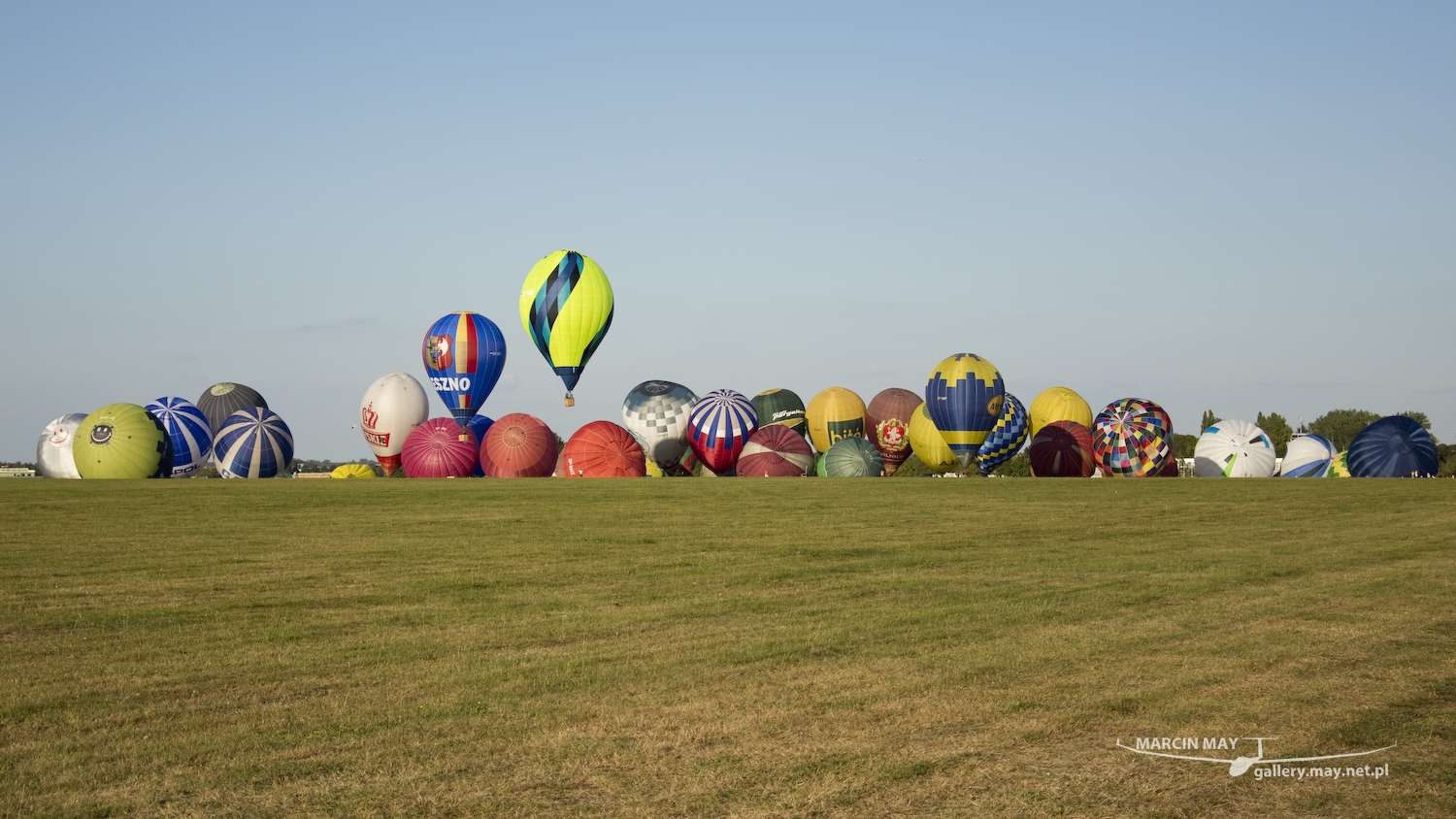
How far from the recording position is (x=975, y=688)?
738 centimetres

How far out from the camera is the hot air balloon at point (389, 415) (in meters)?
45.1

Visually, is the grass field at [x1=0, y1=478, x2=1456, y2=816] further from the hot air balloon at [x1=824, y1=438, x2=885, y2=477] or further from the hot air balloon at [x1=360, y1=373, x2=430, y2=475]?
the hot air balloon at [x1=360, y1=373, x2=430, y2=475]

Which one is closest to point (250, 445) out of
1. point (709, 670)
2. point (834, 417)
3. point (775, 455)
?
point (775, 455)

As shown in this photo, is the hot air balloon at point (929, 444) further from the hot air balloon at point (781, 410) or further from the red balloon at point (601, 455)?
the red balloon at point (601, 455)

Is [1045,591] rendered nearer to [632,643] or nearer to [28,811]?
[632,643]

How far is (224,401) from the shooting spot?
150 ft

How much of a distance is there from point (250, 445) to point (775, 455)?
16.3m

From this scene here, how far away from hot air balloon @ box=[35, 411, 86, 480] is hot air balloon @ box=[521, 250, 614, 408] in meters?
14.0

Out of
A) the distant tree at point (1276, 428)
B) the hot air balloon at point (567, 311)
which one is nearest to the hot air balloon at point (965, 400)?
the hot air balloon at point (567, 311)

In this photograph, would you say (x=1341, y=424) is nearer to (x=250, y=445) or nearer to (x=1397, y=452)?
(x=1397, y=452)

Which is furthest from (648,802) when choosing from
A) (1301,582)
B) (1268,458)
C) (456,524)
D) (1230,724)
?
(1268,458)

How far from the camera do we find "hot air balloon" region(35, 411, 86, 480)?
38.3 m

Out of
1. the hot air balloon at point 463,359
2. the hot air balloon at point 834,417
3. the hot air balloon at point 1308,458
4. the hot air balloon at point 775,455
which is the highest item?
the hot air balloon at point 463,359

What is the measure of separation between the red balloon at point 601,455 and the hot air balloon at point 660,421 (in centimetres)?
289
